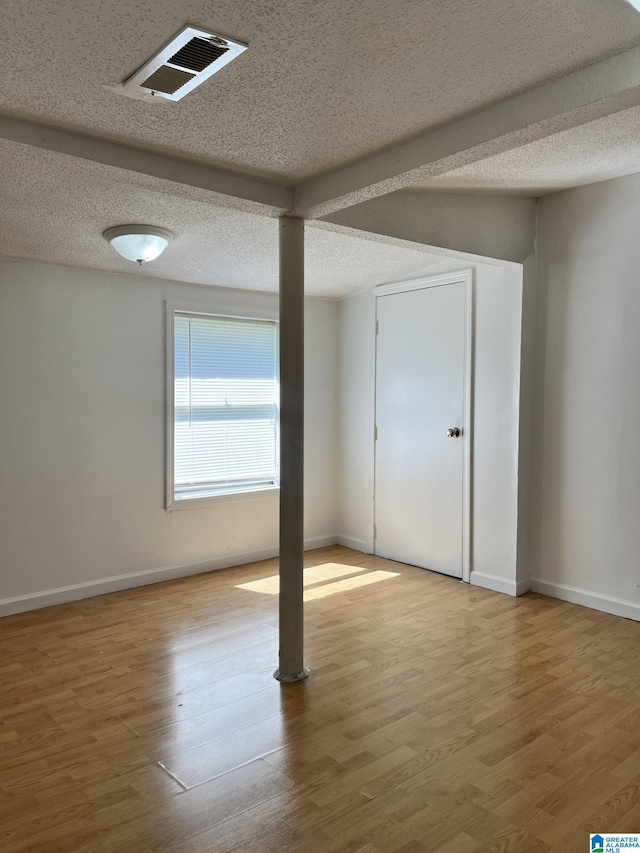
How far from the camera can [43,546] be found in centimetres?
415

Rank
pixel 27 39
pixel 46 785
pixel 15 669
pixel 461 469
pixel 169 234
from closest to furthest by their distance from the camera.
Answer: pixel 27 39 < pixel 46 785 < pixel 15 669 < pixel 169 234 < pixel 461 469

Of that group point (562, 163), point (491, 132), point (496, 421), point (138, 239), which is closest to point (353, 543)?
point (496, 421)

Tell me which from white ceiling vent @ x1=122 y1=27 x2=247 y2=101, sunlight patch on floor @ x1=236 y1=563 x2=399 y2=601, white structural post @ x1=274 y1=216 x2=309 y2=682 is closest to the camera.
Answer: white ceiling vent @ x1=122 y1=27 x2=247 y2=101

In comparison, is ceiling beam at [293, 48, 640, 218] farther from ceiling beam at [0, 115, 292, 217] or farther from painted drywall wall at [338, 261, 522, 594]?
painted drywall wall at [338, 261, 522, 594]

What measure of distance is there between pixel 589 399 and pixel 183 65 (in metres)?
3.17

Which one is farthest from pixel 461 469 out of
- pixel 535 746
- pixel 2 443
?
pixel 2 443

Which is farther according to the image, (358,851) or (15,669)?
(15,669)

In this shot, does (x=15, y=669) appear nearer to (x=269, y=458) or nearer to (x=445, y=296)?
(x=269, y=458)

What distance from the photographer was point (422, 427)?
4.95 meters

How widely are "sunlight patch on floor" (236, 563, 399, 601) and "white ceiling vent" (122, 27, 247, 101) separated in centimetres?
313

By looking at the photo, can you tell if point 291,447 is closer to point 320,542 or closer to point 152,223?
point 152,223

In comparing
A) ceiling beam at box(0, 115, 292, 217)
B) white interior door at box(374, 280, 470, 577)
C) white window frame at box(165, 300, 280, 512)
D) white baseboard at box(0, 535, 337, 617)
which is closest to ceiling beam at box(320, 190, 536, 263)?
ceiling beam at box(0, 115, 292, 217)

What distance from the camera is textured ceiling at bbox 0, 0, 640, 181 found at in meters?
1.63

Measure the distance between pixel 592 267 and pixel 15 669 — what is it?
4.03 meters
